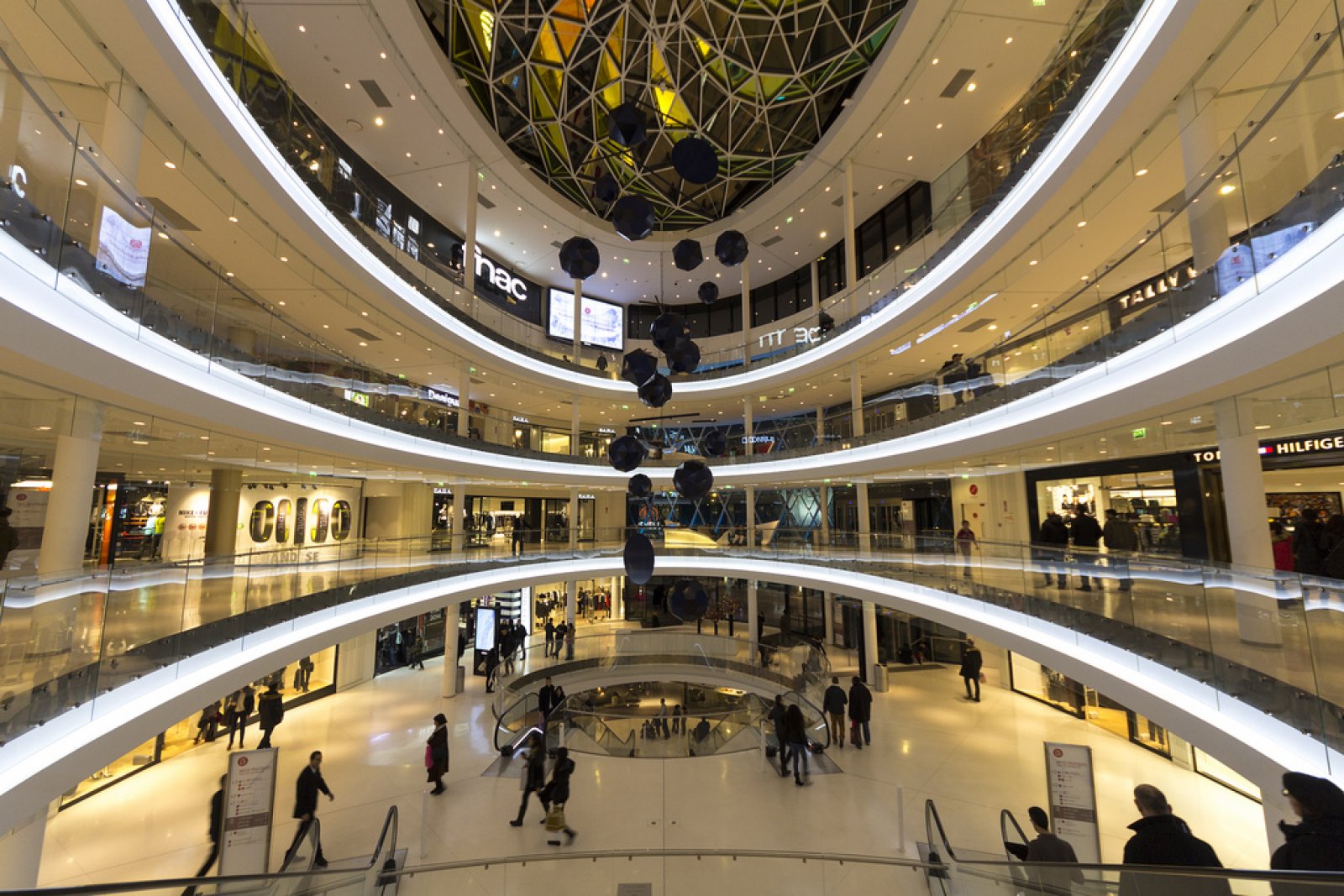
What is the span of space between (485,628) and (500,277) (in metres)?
11.7

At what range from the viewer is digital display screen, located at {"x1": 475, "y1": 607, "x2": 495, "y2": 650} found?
16.0m

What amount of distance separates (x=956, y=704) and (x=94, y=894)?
1409 centimetres

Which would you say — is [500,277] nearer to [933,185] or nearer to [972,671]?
[933,185]

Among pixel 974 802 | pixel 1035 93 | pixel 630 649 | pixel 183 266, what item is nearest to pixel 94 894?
pixel 183 266

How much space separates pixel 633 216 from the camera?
5812mm

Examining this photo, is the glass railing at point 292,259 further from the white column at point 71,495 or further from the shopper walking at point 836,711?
the shopper walking at point 836,711

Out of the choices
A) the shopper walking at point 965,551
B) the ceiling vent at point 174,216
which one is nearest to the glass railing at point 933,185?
the ceiling vent at point 174,216

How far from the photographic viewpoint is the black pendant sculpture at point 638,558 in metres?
6.27

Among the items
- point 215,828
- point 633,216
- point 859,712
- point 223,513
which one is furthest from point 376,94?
point 859,712

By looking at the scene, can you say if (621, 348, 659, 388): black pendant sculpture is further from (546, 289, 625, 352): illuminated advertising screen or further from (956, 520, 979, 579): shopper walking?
(546, 289, 625, 352): illuminated advertising screen

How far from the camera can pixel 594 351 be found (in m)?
23.5

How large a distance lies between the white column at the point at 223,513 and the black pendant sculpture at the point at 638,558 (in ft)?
24.2

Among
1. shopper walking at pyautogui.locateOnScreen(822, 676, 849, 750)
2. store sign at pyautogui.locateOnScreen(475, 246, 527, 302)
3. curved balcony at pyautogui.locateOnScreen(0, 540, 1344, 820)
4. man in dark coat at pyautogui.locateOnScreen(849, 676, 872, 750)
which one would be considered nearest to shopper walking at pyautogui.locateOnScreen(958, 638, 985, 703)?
man in dark coat at pyautogui.locateOnScreen(849, 676, 872, 750)

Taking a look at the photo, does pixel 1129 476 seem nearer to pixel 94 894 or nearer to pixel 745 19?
pixel 745 19
